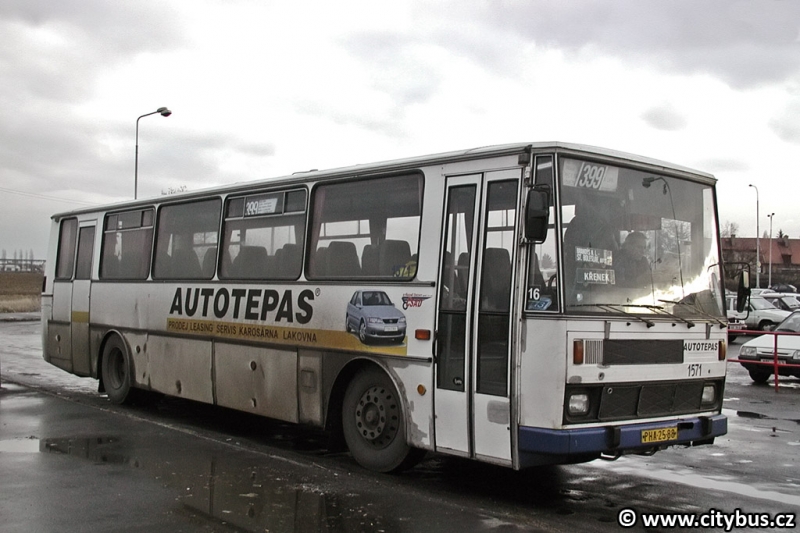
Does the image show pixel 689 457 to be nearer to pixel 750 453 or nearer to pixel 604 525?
pixel 750 453

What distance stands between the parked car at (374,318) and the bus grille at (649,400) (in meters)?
2.11

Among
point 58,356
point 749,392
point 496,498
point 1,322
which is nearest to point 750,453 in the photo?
point 496,498

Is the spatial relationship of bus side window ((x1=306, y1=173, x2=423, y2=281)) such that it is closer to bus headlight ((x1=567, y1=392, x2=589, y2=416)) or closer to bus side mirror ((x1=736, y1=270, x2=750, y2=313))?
bus headlight ((x1=567, y1=392, x2=589, y2=416))

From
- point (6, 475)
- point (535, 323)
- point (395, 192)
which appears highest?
point (395, 192)

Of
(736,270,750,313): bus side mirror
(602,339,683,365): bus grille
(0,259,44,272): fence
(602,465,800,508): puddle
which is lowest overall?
(602,465,800,508): puddle

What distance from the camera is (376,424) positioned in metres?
8.43

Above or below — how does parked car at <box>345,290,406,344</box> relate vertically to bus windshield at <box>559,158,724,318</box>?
below

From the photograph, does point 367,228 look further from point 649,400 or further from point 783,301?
point 783,301

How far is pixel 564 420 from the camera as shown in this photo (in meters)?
6.80

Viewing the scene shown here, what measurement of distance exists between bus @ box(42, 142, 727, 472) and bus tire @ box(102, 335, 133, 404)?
115 inches

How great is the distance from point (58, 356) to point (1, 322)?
85.7 feet

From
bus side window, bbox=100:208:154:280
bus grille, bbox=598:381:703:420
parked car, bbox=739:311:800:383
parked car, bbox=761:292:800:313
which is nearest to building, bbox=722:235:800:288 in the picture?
parked car, bbox=761:292:800:313

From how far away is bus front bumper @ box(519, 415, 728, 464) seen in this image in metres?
6.73

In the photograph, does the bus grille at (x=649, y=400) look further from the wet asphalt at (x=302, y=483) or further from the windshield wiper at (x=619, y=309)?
the wet asphalt at (x=302, y=483)
